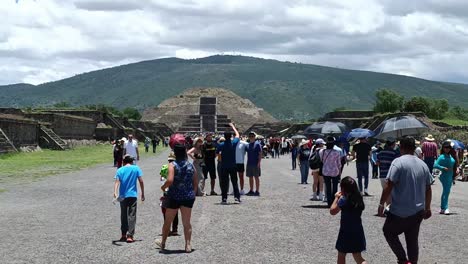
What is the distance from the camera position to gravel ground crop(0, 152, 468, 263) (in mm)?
9461

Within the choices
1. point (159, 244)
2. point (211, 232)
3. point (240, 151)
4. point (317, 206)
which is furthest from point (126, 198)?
point (240, 151)

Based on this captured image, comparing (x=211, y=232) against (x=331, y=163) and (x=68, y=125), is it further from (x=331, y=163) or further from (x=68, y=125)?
(x=68, y=125)

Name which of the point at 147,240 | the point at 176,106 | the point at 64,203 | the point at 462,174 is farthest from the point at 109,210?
the point at 176,106

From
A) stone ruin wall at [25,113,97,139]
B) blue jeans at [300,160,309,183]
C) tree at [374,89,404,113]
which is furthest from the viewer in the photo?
tree at [374,89,404,113]

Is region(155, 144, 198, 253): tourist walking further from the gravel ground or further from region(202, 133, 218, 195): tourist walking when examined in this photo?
region(202, 133, 218, 195): tourist walking

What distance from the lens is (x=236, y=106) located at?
543 feet

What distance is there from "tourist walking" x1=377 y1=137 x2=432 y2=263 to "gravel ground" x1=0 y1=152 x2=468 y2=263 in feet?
3.98

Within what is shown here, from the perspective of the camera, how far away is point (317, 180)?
17.2 meters

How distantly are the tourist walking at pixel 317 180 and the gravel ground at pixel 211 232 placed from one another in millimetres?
397

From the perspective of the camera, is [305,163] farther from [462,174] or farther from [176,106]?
[176,106]

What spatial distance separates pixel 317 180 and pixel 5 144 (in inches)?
1073

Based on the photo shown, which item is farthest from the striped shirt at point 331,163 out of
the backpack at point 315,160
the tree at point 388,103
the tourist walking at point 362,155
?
the tree at point 388,103

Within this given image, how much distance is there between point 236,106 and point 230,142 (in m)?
149

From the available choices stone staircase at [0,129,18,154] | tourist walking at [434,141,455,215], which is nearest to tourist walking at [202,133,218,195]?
tourist walking at [434,141,455,215]
